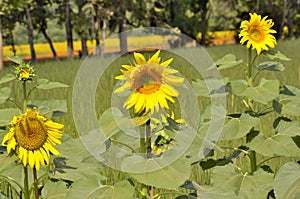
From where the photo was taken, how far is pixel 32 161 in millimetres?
1400

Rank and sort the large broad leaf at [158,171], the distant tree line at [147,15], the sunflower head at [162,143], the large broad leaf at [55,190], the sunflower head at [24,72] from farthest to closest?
the distant tree line at [147,15]
the sunflower head at [24,72]
the large broad leaf at [55,190]
the sunflower head at [162,143]
the large broad leaf at [158,171]

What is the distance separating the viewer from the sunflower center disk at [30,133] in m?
1.39

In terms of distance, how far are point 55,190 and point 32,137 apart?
289 millimetres

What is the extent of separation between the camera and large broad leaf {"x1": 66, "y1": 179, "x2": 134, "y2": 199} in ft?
4.75

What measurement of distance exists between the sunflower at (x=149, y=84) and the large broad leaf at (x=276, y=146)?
1.47ft

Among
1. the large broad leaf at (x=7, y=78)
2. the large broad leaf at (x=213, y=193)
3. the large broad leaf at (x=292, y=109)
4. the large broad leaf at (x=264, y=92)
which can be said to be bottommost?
the large broad leaf at (x=213, y=193)

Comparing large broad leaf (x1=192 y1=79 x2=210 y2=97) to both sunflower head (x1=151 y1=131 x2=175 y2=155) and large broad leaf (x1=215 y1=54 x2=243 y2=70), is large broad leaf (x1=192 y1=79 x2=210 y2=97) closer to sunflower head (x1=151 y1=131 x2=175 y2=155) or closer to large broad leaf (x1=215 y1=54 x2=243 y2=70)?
large broad leaf (x1=215 y1=54 x2=243 y2=70)

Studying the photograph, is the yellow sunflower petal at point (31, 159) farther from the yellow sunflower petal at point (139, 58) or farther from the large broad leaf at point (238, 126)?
the large broad leaf at point (238, 126)

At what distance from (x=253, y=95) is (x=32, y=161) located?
744mm

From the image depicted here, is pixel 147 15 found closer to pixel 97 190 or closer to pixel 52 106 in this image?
pixel 52 106

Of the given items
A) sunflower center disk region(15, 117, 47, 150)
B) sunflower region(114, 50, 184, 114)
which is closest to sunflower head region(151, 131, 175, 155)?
sunflower region(114, 50, 184, 114)

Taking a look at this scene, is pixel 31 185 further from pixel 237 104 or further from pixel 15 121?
pixel 237 104

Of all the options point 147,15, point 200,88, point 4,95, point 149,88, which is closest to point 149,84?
point 149,88

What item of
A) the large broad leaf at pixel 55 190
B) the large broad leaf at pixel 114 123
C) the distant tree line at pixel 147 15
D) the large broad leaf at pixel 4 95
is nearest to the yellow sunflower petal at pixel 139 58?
the large broad leaf at pixel 114 123
